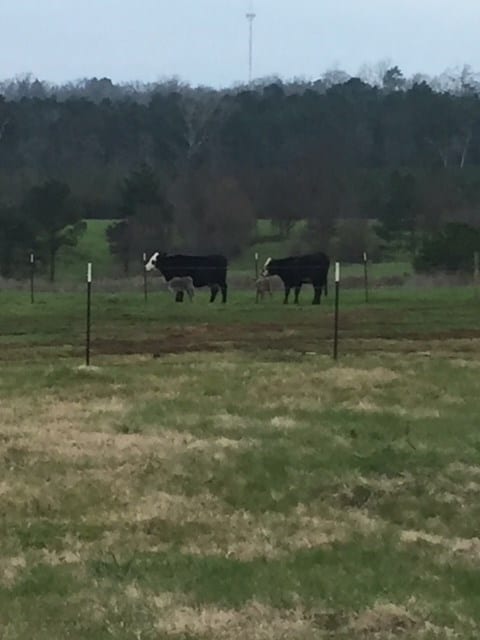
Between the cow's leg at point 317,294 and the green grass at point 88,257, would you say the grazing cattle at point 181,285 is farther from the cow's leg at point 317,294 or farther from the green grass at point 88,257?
the green grass at point 88,257

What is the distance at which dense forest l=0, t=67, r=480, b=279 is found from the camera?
53.0m

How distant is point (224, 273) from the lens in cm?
3080

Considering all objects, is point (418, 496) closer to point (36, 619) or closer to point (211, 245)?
point (36, 619)

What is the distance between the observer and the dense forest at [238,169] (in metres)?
53.0

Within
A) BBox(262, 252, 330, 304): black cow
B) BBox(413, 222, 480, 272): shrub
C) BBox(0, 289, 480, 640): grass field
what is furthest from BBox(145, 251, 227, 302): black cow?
BBox(0, 289, 480, 640): grass field

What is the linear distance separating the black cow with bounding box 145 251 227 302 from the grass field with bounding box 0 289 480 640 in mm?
14518

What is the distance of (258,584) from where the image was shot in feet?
19.4

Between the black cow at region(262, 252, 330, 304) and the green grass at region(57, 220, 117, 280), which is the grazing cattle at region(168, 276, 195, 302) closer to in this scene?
the black cow at region(262, 252, 330, 304)

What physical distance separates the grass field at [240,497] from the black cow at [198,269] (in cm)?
1452

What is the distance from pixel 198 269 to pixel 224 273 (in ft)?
2.63

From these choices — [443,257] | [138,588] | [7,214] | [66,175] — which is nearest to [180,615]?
[138,588]

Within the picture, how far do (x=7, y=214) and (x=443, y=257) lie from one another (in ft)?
58.7

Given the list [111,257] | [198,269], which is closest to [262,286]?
[198,269]

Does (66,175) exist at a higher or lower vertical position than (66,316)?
higher
